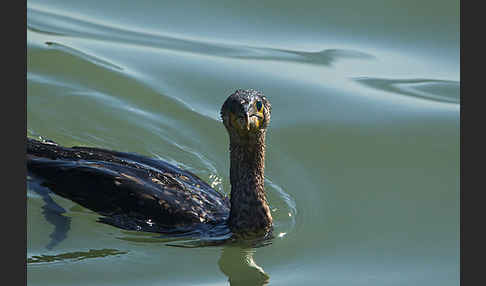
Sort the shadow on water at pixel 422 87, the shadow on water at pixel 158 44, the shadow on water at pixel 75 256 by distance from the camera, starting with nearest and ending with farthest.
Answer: the shadow on water at pixel 75 256, the shadow on water at pixel 422 87, the shadow on water at pixel 158 44

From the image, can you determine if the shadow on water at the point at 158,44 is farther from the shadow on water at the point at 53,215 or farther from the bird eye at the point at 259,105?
the bird eye at the point at 259,105

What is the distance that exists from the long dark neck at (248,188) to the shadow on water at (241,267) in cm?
21

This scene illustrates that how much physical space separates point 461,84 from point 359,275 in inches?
175

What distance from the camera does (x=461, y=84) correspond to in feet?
36.0

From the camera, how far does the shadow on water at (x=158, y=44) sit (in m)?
11.8

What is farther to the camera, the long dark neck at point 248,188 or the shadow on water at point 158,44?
the shadow on water at point 158,44

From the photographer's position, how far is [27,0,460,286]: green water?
7.36 meters

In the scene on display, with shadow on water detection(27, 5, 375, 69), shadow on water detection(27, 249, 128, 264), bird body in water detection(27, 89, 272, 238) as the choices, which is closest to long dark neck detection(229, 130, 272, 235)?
bird body in water detection(27, 89, 272, 238)

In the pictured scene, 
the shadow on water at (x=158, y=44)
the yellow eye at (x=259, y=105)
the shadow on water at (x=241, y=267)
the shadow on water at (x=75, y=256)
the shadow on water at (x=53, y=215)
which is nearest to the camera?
the shadow on water at (x=241, y=267)

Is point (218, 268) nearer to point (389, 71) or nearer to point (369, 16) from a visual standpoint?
point (389, 71)

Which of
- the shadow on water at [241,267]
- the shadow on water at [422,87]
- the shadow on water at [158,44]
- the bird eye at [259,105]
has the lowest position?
the shadow on water at [241,267]

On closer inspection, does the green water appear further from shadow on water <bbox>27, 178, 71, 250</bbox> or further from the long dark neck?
the long dark neck

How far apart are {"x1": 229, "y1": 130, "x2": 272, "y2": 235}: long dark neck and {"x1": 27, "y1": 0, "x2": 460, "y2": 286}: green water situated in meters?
0.23

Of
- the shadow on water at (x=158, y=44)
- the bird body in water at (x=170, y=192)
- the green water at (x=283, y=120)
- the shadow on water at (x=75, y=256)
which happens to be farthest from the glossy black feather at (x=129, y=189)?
the shadow on water at (x=158, y=44)
